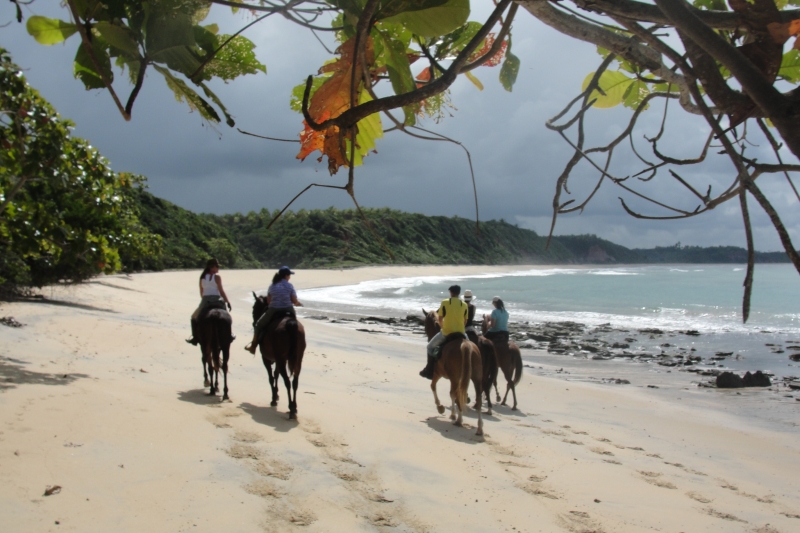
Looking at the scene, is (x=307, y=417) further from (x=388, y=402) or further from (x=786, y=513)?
(x=786, y=513)

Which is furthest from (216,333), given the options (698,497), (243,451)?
(698,497)

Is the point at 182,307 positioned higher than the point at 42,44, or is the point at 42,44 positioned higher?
the point at 42,44

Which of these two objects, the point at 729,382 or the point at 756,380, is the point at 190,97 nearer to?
the point at 729,382

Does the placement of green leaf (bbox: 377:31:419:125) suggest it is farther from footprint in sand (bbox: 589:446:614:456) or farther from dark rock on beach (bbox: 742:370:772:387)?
dark rock on beach (bbox: 742:370:772:387)

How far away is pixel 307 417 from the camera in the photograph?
6246 mm

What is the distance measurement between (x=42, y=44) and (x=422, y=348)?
1350 cm

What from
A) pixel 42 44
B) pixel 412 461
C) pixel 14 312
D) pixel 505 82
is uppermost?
pixel 505 82

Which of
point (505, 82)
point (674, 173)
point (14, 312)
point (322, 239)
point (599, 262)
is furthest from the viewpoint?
point (599, 262)

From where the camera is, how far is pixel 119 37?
1.00m

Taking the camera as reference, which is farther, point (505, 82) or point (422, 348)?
point (422, 348)

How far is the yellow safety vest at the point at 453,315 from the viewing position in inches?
253

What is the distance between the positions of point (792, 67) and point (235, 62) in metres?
1.42

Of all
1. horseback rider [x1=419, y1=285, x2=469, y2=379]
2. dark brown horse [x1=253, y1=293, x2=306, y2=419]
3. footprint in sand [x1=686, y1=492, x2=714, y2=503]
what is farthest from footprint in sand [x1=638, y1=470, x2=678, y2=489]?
dark brown horse [x1=253, y1=293, x2=306, y2=419]

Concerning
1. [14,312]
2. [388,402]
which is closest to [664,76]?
[388,402]
